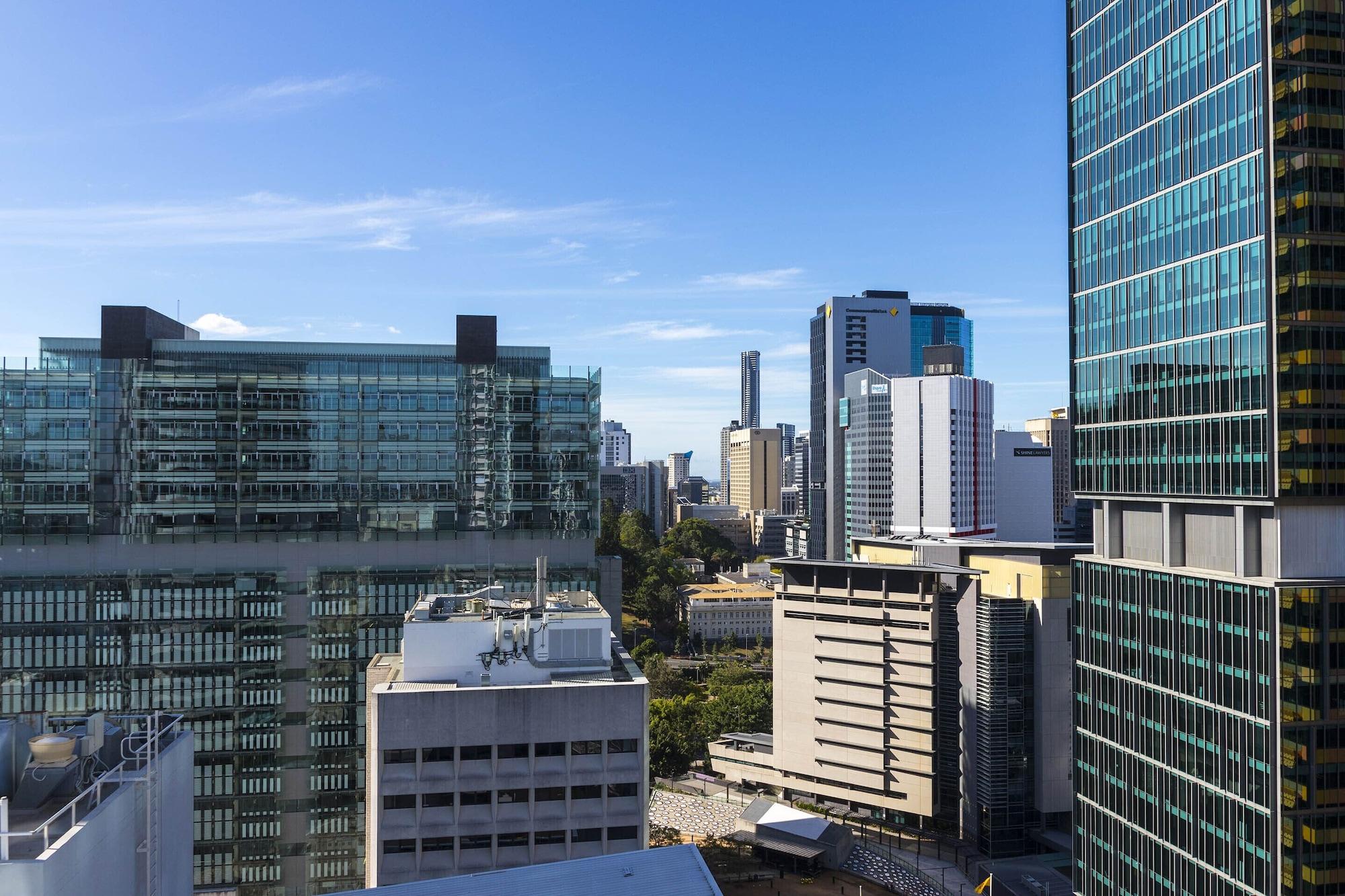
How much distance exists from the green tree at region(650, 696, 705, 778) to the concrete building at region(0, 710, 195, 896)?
297 feet

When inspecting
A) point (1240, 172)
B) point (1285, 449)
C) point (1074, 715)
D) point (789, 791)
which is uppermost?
point (1240, 172)

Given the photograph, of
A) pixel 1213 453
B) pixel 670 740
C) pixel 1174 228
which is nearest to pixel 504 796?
pixel 1213 453

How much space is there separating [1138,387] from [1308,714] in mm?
28607

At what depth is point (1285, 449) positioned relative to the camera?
6372cm

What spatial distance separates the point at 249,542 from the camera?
289 ft

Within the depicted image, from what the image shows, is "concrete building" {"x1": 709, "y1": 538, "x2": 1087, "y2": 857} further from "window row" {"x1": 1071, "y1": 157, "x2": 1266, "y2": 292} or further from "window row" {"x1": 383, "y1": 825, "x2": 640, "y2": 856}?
"window row" {"x1": 383, "y1": 825, "x2": 640, "y2": 856}

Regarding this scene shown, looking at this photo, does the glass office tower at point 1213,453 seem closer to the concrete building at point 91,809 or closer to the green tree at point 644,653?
the concrete building at point 91,809

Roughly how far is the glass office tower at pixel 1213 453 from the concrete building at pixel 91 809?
66.5 metres

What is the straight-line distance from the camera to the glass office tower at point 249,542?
85.6m

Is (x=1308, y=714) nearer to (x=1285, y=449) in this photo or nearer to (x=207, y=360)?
(x=1285, y=449)

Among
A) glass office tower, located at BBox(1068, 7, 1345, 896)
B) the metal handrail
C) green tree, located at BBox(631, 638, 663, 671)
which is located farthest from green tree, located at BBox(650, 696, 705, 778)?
the metal handrail

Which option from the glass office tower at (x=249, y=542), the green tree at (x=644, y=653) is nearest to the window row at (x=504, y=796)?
the glass office tower at (x=249, y=542)

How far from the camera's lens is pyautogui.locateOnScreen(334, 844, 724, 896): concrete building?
35.4m

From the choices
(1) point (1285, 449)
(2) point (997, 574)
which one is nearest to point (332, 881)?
(2) point (997, 574)
